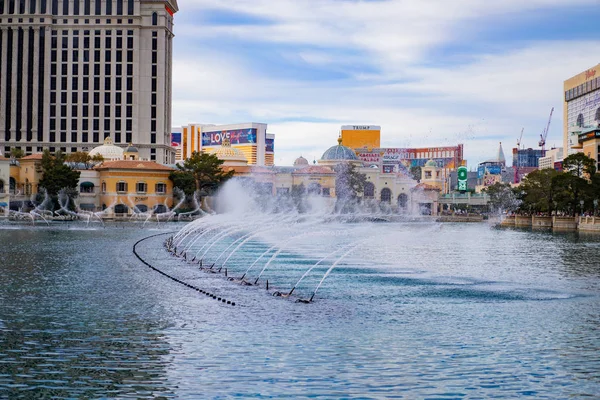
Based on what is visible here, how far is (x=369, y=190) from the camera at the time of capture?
521 ft

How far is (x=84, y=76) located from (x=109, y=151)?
2088cm

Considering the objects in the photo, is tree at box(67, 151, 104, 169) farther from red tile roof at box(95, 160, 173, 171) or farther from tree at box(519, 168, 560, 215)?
tree at box(519, 168, 560, 215)

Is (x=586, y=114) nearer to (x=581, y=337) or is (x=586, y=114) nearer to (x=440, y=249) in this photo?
(x=440, y=249)

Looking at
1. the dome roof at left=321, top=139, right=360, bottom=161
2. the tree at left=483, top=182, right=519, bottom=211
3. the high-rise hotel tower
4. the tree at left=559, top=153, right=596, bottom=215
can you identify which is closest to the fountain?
the tree at left=559, top=153, right=596, bottom=215

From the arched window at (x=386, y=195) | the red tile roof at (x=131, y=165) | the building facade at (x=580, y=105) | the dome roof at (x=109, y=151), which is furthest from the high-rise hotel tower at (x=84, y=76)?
the building facade at (x=580, y=105)

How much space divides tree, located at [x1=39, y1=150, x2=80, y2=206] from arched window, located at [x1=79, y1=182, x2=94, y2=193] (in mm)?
4585

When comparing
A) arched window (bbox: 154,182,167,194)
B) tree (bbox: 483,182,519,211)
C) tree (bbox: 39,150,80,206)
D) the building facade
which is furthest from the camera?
tree (bbox: 483,182,519,211)

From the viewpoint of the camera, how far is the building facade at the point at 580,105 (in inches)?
6836

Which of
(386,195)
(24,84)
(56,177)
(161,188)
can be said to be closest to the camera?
(56,177)

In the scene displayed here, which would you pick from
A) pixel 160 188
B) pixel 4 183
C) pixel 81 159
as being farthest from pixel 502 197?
pixel 4 183

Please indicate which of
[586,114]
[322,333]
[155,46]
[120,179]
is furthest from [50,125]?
[322,333]

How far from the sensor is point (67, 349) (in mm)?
19688

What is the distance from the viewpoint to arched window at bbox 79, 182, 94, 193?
126438mm

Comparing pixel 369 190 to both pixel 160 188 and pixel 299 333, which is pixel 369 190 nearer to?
pixel 160 188
